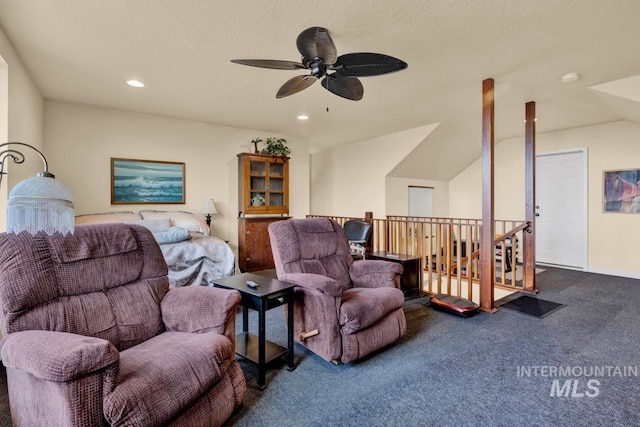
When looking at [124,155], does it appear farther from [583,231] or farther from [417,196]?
[583,231]

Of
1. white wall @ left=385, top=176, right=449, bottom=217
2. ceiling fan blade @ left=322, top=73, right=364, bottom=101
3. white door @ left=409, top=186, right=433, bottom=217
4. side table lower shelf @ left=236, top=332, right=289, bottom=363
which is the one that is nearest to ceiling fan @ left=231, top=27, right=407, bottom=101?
ceiling fan blade @ left=322, top=73, right=364, bottom=101

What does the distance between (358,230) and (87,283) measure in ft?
10.9

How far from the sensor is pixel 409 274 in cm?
382

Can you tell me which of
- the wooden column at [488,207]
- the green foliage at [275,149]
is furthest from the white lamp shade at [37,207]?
the green foliage at [275,149]

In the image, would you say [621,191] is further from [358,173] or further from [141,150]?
[141,150]

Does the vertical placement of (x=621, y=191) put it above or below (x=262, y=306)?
above

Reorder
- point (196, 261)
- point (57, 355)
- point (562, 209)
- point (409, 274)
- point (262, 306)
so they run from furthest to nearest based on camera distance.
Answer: point (562, 209)
point (409, 274)
point (196, 261)
point (262, 306)
point (57, 355)

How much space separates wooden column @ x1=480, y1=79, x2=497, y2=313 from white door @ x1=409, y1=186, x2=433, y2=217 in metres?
3.02

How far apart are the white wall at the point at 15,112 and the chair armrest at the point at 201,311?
1.75 metres

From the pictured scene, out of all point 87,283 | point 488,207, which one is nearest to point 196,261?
point 87,283

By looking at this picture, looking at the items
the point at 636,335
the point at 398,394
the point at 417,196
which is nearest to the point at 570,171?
the point at 417,196

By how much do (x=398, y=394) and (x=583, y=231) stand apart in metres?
5.13

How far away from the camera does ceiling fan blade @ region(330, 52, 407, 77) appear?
6.53 ft

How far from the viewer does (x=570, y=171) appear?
5.35m
